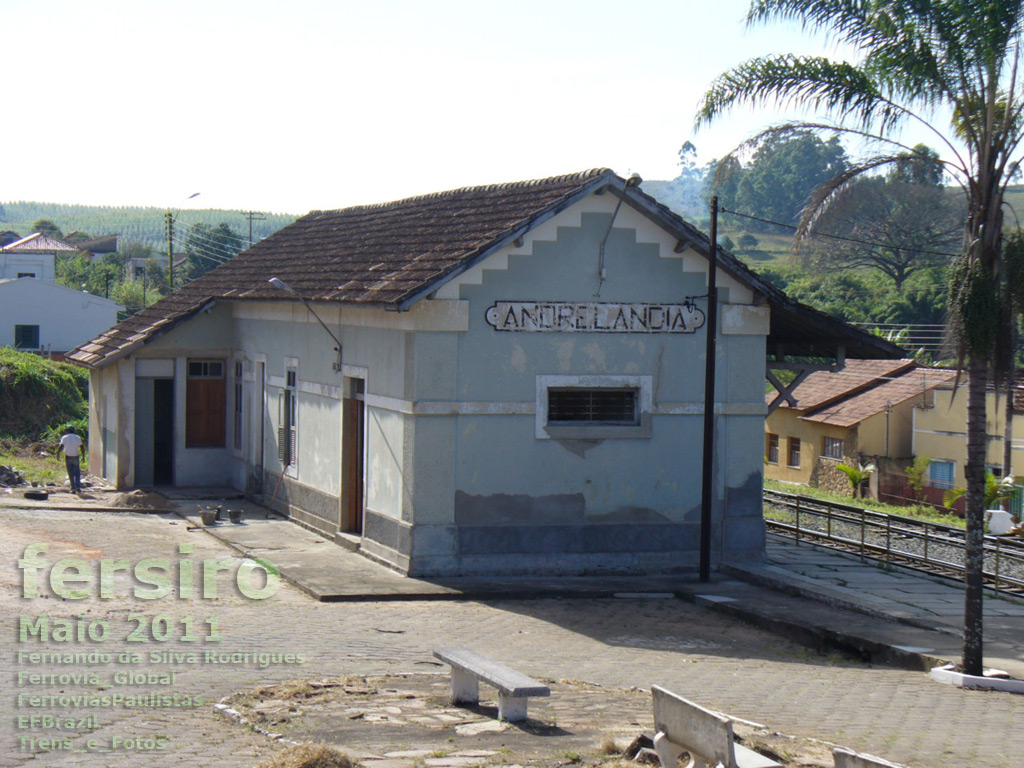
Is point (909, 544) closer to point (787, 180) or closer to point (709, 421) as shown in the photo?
point (709, 421)

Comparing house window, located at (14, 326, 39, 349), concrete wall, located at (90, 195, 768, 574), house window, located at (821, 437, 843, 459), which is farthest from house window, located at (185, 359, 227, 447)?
house window, located at (14, 326, 39, 349)

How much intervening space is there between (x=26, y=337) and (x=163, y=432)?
111 ft

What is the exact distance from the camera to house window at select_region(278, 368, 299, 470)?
65.2 ft

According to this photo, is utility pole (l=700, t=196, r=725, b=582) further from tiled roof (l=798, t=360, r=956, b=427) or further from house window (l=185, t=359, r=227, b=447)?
tiled roof (l=798, t=360, r=956, b=427)

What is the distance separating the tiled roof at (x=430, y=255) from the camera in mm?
15453

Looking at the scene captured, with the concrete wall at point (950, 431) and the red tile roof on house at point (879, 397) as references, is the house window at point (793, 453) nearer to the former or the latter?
the red tile roof on house at point (879, 397)

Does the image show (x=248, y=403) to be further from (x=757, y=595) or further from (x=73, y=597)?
(x=757, y=595)

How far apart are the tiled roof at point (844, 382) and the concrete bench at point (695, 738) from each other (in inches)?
1362

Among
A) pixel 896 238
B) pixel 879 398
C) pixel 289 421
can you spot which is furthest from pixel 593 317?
pixel 896 238

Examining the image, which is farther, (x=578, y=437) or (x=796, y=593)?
(x=578, y=437)

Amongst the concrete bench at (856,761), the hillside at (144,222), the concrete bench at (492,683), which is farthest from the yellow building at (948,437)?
the hillside at (144,222)

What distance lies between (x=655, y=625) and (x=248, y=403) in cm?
1086

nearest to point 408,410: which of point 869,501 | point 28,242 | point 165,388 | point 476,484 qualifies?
point 476,484

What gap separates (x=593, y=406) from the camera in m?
16.2
